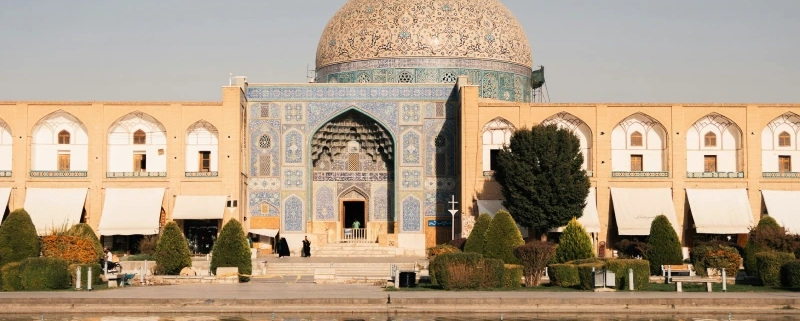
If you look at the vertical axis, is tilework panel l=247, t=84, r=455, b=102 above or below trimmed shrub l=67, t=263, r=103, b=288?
above

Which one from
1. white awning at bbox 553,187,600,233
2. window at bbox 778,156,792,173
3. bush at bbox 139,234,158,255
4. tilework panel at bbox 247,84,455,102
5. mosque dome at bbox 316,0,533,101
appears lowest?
bush at bbox 139,234,158,255

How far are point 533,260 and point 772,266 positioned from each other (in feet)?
15.3

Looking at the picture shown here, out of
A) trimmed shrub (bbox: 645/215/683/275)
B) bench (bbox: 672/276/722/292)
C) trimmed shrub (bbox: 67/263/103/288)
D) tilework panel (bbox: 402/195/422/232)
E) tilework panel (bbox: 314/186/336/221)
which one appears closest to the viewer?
bench (bbox: 672/276/722/292)

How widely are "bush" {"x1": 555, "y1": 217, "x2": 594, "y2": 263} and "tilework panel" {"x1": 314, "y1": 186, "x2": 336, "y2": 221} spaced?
1317cm

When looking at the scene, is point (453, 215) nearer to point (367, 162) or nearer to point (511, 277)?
point (367, 162)

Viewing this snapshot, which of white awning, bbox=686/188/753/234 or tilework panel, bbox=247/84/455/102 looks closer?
white awning, bbox=686/188/753/234

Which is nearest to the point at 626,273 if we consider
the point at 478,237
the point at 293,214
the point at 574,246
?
the point at 574,246

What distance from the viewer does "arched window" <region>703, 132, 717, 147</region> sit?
38312 millimetres

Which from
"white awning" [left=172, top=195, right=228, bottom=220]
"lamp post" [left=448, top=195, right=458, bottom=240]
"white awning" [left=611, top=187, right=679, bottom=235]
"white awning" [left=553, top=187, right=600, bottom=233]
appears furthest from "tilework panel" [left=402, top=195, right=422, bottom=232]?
"white awning" [left=611, top=187, right=679, bottom=235]

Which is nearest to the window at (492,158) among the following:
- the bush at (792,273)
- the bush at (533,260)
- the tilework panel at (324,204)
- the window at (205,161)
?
the tilework panel at (324,204)

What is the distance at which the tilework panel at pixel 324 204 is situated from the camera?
4025 cm

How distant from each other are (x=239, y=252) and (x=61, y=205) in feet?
34.6

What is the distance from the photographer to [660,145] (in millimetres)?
38438

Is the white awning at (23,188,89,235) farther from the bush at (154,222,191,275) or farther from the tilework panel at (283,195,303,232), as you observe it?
the bush at (154,222,191,275)
